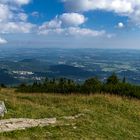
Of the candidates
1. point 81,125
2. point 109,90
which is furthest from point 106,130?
point 109,90

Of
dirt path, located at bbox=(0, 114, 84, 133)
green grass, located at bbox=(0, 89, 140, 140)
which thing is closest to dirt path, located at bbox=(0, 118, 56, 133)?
dirt path, located at bbox=(0, 114, 84, 133)

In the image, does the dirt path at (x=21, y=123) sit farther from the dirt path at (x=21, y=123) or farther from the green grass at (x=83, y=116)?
the green grass at (x=83, y=116)

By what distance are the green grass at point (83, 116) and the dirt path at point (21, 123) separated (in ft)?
1.35

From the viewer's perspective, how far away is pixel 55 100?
86.0 feet

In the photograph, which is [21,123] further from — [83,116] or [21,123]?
[83,116]

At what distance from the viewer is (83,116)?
20.8m

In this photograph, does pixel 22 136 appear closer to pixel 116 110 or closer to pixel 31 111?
pixel 31 111

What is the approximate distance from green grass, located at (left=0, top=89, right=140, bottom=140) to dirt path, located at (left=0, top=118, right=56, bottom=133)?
0.41 metres

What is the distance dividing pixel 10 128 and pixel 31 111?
441 cm

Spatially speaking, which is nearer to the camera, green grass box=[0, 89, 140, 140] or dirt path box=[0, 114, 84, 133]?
dirt path box=[0, 114, 84, 133]

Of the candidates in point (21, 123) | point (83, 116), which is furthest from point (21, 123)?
point (83, 116)

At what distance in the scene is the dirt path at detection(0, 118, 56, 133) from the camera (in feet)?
55.4

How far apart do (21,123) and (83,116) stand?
183 inches

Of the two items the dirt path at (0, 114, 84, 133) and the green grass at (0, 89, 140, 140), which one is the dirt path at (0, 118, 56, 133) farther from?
the green grass at (0, 89, 140, 140)
